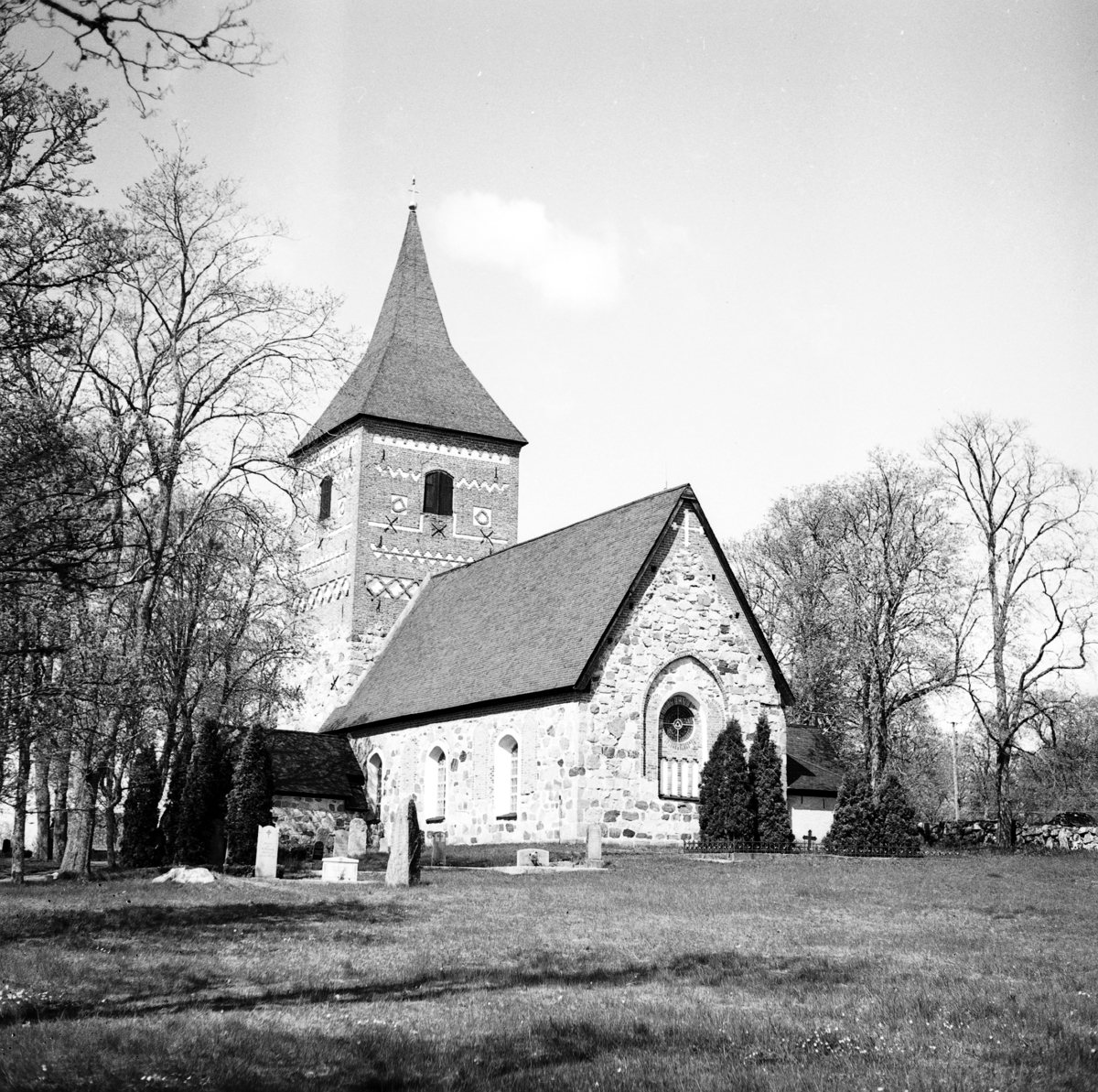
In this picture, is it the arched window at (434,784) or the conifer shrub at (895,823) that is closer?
the conifer shrub at (895,823)

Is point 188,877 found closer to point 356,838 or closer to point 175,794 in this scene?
point 356,838

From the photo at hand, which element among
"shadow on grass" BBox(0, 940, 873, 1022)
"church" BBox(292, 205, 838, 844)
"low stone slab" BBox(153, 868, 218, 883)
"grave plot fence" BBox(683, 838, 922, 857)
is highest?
"church" BBox(292, 205, 838, 844)

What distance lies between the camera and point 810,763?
36469 mm

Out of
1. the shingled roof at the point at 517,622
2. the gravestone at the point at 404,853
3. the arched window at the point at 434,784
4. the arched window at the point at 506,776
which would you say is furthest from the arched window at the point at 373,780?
the gravestone at the point at 404,853

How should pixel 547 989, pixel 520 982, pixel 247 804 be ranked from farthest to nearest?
pixel 247 804
pixel 520 982
pixel 547 989

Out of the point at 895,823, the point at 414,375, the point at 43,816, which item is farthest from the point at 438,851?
the point at 414,375

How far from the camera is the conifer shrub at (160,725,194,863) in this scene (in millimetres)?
26953

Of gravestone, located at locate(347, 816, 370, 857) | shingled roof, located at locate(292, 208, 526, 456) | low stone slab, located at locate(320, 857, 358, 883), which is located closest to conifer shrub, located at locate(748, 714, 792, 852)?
gravestone, located at locate(347, 816, 370, 857)

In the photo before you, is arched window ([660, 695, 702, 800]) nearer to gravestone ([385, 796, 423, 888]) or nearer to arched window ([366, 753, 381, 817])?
arched window ([366, 753, 381, 817])

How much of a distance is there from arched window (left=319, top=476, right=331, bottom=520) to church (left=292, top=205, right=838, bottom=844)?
0.08m

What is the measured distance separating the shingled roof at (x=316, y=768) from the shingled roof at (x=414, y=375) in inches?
443

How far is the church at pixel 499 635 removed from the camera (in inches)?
1123

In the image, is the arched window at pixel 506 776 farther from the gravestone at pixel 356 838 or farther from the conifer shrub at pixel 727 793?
the gravestone at pixel 356 838

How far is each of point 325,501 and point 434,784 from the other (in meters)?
14.3
